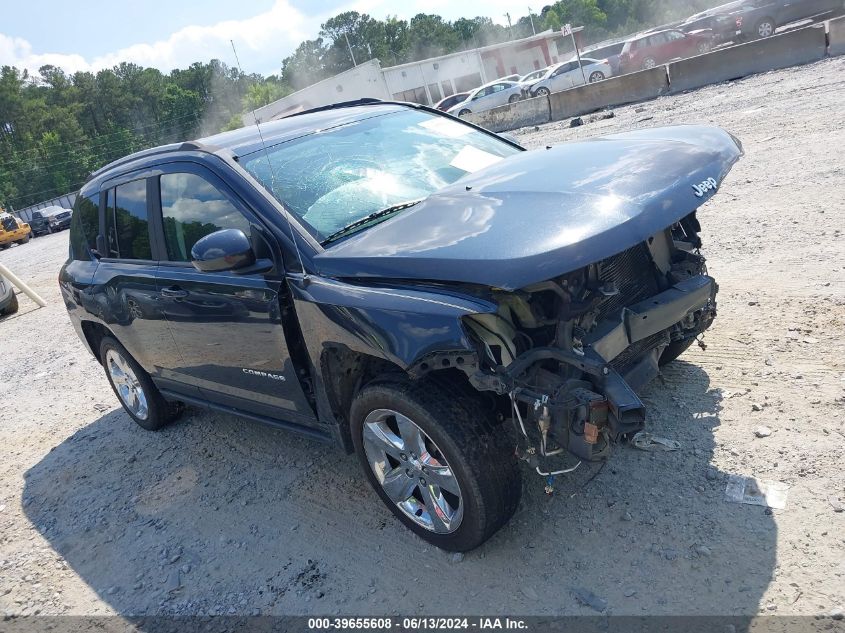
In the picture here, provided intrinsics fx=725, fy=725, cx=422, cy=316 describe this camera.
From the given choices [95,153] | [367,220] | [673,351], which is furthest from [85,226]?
[95,153]

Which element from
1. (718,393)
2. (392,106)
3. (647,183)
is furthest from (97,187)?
(718,393)

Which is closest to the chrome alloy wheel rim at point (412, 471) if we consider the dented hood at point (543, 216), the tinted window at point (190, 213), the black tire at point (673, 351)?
the dented hood at point (543, 216)

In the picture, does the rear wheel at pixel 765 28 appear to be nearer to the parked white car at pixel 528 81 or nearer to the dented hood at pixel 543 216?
the parked white car at pixel 528 81

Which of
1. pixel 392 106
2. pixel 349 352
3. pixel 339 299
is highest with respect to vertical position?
pixel 392 106

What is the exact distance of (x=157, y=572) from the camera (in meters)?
3.95

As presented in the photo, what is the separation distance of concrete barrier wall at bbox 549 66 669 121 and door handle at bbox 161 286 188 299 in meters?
17.1

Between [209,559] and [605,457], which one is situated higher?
[605,457]

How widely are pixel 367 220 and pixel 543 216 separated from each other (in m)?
1.00

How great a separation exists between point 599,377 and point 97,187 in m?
4.01

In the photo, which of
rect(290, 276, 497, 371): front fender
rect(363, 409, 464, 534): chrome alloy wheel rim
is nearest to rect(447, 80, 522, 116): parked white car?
rect(290, 276, 497, 371): front fender

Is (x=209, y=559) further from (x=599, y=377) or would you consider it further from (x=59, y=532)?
(x=599, y=377)

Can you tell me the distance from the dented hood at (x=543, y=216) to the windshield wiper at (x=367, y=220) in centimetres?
8

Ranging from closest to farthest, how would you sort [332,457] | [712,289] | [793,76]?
[712,289] < [332,457] < [793,76]

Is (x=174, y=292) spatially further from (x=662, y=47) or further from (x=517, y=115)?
(x=662, y=47)
